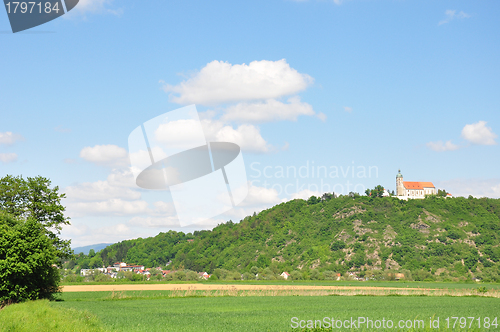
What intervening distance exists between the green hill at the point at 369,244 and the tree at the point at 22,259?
297 ft

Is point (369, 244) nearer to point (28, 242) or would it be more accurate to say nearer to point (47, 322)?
point (28, 242)

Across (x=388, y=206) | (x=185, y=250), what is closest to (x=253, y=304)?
(x=185, y=250)

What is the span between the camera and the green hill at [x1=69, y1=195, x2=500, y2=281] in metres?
145

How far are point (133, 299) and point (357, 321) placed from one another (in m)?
29.5

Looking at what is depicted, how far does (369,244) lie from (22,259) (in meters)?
144

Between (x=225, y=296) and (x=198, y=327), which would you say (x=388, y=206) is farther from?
(x=198, y=327)

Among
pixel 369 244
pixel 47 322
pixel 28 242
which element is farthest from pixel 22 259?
pixel 369 244

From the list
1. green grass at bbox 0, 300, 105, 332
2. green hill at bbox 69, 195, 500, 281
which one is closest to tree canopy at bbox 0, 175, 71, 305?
green grass at bbox 0, 300, 105, 332

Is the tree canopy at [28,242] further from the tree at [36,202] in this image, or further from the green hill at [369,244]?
the green hill at [369,244]

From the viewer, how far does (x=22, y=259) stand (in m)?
37.3

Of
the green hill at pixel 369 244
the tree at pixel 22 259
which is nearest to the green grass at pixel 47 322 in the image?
the tree at pixel 22 259

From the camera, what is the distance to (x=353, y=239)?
170000 millimetres

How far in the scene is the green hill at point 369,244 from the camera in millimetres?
A: 144750

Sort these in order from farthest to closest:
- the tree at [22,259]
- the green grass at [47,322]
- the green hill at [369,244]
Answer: the green hill at [369,244] < the tree at [22,259] < the green grass at [47,322]
